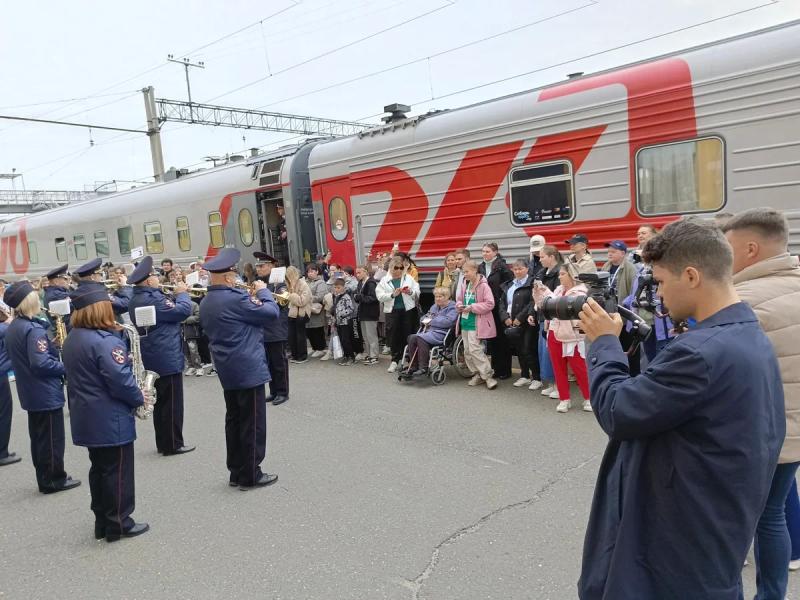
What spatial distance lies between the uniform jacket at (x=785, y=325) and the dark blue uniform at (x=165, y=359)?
515 centimetres

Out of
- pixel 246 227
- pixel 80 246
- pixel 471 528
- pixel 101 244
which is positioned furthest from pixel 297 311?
pixel 80 246

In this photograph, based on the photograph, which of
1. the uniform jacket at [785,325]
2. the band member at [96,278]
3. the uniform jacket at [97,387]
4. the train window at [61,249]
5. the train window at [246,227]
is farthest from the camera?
the train window at [61,249]

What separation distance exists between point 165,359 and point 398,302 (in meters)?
3.81

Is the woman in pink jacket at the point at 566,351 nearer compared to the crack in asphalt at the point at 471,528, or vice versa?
the crack in asphalt at the point at 471,528

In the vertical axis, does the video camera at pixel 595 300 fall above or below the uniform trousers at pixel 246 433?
above

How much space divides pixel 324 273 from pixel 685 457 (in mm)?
9876

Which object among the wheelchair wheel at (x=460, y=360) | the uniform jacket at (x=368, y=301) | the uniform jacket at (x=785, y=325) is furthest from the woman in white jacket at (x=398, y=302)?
the uniform jacket at (x=785, y=325)

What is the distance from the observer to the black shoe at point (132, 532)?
4363 mm

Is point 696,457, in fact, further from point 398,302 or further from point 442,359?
point 398,302

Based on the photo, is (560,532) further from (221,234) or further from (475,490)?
(221,234)

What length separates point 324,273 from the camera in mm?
11344

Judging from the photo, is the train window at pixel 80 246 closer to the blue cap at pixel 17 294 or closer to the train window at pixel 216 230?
the train window at pixel 216 230

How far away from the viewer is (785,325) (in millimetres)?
2684

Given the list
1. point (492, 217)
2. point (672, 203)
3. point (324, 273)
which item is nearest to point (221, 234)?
point (324, 273)
